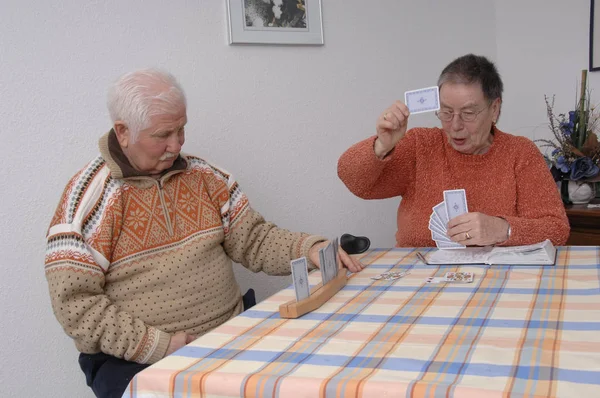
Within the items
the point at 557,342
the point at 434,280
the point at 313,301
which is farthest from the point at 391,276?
the point at 557,342

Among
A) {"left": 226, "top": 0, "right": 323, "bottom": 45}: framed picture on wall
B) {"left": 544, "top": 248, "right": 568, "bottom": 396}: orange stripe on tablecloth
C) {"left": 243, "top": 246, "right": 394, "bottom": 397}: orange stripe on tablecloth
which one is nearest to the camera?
{"left": 544, "top": 248, "right": 568, "bottom": 396}: orange stripe on tablecloth

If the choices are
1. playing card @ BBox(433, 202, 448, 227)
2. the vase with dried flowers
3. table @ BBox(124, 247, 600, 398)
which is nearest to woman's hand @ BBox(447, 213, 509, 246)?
playing card @ BBox(433, 202, 448, 227)

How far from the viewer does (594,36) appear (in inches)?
130

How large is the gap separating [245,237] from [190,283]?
281mm

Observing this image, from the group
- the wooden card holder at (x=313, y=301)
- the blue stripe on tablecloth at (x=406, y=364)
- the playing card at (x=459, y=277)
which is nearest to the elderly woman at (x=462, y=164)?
the playing card at (x=459, y=277)

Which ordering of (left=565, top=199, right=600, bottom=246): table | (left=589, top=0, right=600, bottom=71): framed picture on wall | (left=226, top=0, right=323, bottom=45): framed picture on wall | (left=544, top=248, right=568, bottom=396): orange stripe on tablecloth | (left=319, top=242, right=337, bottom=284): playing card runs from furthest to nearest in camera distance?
(left=589, top=0, right=600, bottom=71): framed picture on wall < (left=565, top=199, right=600, bottom=246): table < (left=226, top=0, right=323, bottom=45): framed picture on wall < (left=319, top=242, right=337, bottom=284): playing card < (left=544, top=248, right=568, bottom=396): orange stripe on tablecloth

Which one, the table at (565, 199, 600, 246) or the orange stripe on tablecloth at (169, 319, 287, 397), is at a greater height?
the orange stripe on tablecloth at (169, 319, 287, 397)

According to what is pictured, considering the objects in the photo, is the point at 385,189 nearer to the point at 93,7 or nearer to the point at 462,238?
the point at 462,238

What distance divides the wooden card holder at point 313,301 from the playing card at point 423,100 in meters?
0.65

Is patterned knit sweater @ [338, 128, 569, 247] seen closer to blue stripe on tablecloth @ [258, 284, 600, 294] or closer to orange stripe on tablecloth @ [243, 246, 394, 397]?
blue stripe on tablecloth @ [258, 284, 600, 294]

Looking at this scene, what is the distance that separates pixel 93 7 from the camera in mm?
2256

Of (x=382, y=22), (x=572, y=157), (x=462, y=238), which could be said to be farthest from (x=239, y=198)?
(x=572, y=157)

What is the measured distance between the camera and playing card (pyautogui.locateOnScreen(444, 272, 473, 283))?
1.64 metres

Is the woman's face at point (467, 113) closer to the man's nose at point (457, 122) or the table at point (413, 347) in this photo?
the man's nose at point (457, 122)
